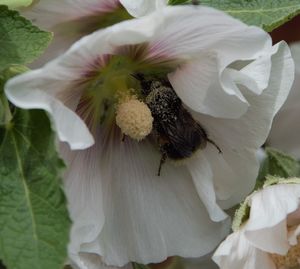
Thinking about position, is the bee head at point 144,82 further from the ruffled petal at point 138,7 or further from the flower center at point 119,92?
the ruffled petal at point 138,7

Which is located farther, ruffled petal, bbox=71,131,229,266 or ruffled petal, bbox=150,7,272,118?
ruffled petal, bbox=71,131,229,266

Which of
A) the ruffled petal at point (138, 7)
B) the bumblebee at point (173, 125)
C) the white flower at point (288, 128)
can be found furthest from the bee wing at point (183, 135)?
the white flower at point (288, 128)

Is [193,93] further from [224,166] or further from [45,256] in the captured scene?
[45,256]

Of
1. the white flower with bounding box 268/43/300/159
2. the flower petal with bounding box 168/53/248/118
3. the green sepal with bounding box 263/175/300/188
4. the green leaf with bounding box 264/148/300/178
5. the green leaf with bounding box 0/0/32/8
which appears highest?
the green leaf with bounding box 0/0/32/8

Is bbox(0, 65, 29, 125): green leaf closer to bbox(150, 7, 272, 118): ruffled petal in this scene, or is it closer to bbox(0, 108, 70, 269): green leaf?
bbox(0, 108, 70, 269): green leaf

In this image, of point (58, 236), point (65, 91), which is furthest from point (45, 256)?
point (65, 91)

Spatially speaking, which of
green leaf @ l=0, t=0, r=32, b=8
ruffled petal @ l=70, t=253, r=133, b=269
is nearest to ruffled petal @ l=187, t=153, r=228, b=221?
ruffled petal @ l=70, t=253, r=133, b=269

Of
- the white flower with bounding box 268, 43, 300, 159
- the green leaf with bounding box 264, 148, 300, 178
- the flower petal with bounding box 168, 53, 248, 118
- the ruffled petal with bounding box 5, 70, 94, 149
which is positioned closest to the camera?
the ruffled petal with bounding box 5, 70, 94, 149
